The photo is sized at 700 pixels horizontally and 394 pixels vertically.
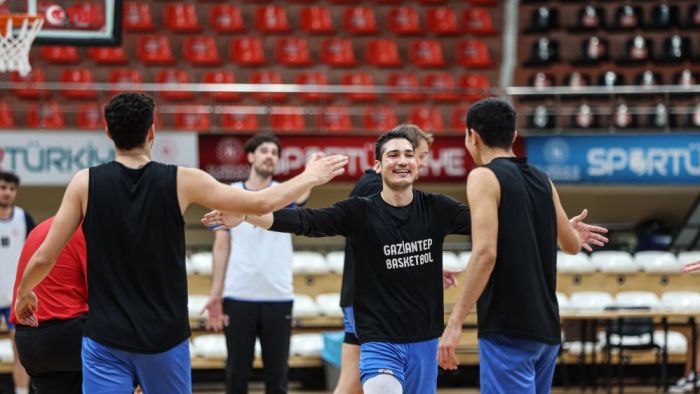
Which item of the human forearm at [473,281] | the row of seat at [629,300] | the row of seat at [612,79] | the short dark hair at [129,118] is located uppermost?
the row of seat at [612,79]

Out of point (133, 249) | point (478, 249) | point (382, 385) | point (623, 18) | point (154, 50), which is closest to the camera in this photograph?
point (133, 249)

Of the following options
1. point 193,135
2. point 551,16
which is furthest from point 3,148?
point 551,16

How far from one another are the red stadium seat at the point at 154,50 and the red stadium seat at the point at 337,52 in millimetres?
2528

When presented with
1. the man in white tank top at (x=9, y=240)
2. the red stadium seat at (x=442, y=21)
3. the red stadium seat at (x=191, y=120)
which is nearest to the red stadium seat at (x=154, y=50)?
the red stadium seat at (x=191, y=120)

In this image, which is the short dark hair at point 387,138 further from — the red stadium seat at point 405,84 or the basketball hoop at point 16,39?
the red stadium seat at point 405,84

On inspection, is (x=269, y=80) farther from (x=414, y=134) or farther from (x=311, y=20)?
(x=414, y=134)

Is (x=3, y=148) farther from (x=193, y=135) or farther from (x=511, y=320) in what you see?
(x=511, y=320)

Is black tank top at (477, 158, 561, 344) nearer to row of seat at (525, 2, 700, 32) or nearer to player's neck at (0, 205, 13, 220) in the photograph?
player's neck at (0, 205, 13, 220)

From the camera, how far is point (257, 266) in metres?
7.19

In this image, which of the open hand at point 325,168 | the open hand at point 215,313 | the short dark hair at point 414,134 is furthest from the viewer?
the open hand at point 215,313

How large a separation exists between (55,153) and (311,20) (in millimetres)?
6371

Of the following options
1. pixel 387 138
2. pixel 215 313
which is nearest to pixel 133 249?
pixel 387 138

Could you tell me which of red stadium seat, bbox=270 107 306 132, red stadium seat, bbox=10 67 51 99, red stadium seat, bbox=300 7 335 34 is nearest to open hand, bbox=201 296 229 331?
red stadium seat, bbox=270 107 306 132

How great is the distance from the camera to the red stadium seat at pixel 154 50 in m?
17.0
